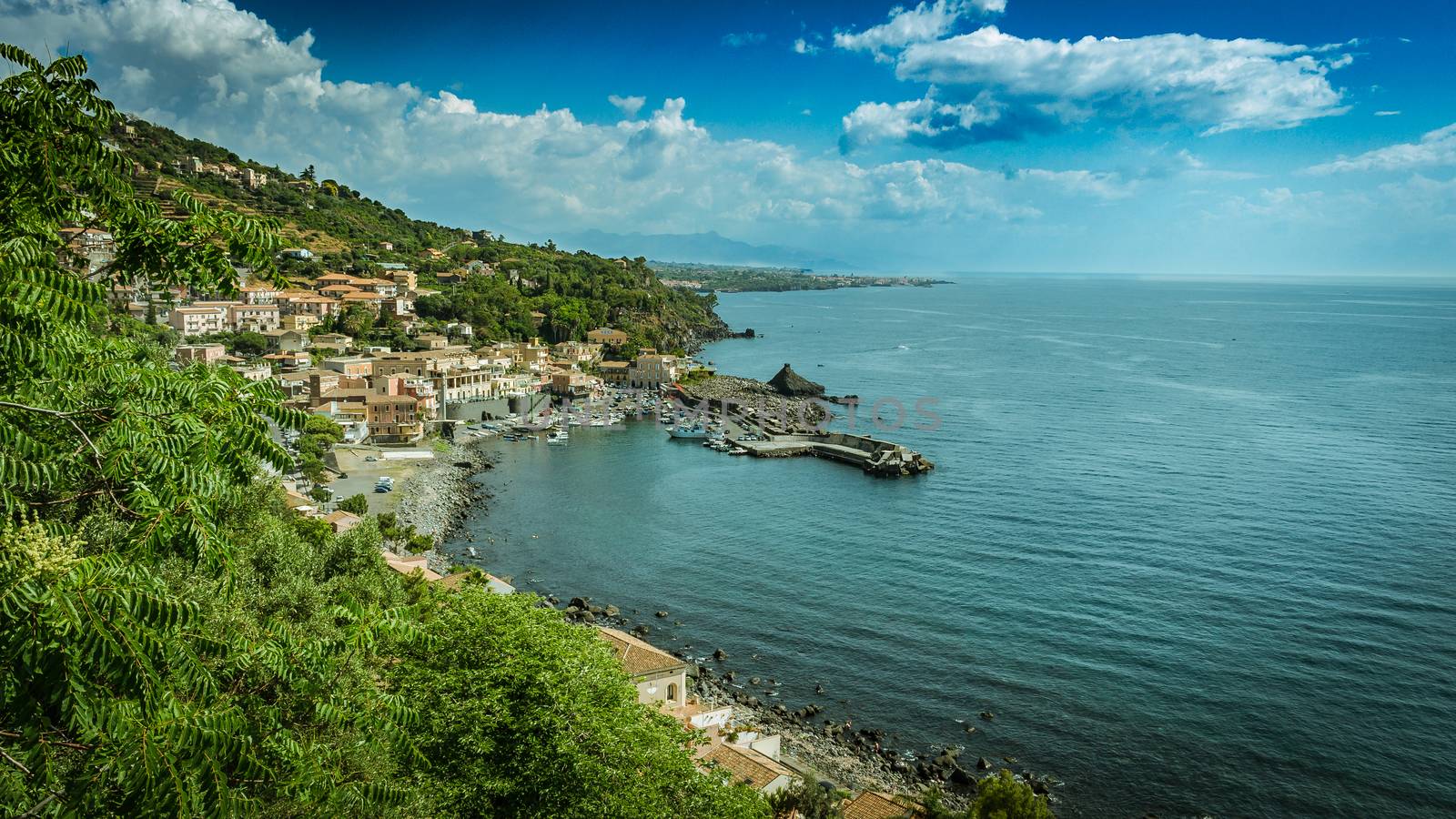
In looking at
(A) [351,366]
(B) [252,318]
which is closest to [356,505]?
(A) [351,366]

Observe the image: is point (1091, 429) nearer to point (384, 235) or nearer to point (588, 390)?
point (588, 390)

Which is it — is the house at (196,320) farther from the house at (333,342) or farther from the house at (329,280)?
the house at (329,280)

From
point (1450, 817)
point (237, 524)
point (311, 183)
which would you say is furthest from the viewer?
point (311, 183)

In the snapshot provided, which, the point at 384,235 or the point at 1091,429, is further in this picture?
the point at 384,235

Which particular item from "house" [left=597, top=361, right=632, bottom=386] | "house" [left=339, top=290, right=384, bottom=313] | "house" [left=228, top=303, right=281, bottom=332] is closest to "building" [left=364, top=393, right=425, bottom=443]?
"house" [left=228, top=303, right=281, bottom=332]

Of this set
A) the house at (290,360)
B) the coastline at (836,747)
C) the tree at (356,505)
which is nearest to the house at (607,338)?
the house at (290,360)

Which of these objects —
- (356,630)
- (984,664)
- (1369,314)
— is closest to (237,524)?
(356,630)
